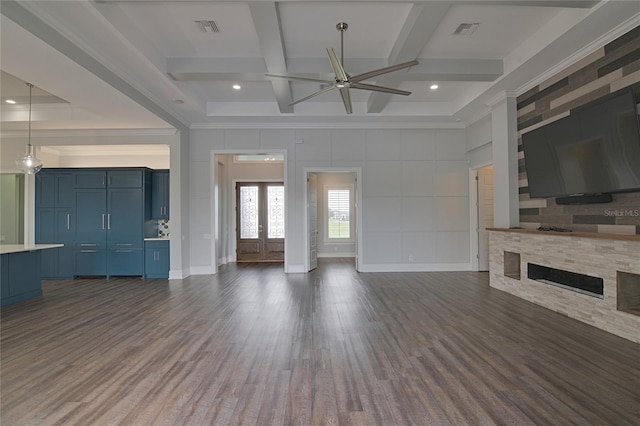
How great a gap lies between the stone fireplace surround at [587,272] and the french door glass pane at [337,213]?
17.3ft

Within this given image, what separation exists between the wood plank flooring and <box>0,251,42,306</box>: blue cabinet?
269mm

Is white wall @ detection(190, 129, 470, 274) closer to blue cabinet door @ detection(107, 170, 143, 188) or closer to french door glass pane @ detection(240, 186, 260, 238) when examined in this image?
blue cabinet door @ detection(107, 170, 143, 188)

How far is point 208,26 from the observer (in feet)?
13.0

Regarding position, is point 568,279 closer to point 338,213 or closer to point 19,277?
point 338,213

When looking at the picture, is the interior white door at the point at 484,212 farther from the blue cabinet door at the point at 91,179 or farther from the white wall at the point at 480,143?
the blue cabinet door at the point at 91,179

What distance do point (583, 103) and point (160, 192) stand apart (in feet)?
25.5

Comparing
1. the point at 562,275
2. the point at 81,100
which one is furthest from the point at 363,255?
the point at 81,100

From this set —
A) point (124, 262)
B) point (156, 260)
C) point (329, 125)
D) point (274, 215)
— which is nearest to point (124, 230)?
point (124, 262)

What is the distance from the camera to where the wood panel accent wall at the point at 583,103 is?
11.4ft

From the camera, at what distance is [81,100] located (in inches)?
193

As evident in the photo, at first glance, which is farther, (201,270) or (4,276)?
(201,270)

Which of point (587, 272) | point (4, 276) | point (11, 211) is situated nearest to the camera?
point (587, 272)

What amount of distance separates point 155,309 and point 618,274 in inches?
227

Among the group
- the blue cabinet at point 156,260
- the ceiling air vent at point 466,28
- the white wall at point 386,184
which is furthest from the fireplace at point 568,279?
the blue cabinet at point 156,260
